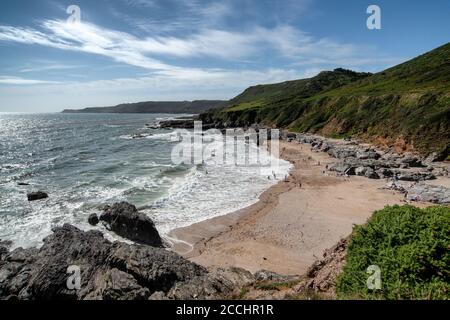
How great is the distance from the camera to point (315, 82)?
17100 cm

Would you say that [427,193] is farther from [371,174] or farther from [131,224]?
[131,224]

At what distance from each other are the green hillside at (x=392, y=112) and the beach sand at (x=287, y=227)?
21370 mm

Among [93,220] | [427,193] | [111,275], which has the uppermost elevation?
[111,275]

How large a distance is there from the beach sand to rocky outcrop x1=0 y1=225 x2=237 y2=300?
7405mm

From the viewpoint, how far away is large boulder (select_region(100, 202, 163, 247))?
24406 mm

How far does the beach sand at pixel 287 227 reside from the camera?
73.0 feet

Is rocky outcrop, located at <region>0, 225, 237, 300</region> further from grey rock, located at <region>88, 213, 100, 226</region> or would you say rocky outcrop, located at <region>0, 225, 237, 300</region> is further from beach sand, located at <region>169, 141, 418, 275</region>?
grey rock, located at <region>88, 213, 100, 226</region>

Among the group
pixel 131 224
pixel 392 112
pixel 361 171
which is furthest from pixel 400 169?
pixel 131 224

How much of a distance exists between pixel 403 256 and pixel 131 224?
20.7 metres

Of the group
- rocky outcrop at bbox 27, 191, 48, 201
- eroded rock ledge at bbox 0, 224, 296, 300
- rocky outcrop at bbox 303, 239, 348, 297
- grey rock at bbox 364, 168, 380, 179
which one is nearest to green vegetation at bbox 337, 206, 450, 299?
rocky outcrop at bbox 303, 239, 348, 297

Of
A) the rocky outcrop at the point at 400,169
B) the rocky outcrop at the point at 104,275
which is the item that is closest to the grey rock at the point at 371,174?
the rocky outcrop at the point at 400,169

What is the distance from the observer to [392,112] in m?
67.3

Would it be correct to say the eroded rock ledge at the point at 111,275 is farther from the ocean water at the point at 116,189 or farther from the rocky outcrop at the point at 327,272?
the ocean water at the point at 116,189
